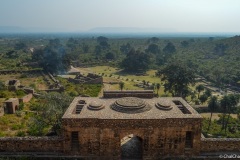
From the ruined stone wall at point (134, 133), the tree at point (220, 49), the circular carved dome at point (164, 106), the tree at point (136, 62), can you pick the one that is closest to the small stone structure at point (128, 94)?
the circular carved dome at point (164, 106)

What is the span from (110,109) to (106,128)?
2602mm

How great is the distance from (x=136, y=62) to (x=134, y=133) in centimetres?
5506

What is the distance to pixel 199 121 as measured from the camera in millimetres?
18531

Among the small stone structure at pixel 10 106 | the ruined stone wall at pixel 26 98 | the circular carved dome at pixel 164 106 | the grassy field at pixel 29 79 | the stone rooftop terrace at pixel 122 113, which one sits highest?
the circular carved dome at pixel 164 106

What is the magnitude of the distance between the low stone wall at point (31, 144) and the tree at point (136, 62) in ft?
180

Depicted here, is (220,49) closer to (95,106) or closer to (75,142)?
(95,106)

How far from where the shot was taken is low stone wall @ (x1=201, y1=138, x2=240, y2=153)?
1934cm

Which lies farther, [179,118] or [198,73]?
[198,73]

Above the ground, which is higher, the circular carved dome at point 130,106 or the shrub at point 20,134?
the circular carved dome at point 130,106

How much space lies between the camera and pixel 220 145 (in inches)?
767

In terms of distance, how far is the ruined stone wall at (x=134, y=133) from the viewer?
18.3 metres

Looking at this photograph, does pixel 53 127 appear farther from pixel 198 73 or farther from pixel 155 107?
pixel 198 73

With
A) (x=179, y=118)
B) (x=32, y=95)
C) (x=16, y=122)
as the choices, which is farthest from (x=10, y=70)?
(x=179, y=118)

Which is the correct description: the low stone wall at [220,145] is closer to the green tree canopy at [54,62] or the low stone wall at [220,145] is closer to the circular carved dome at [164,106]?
the circular carved dome at [164,106]
